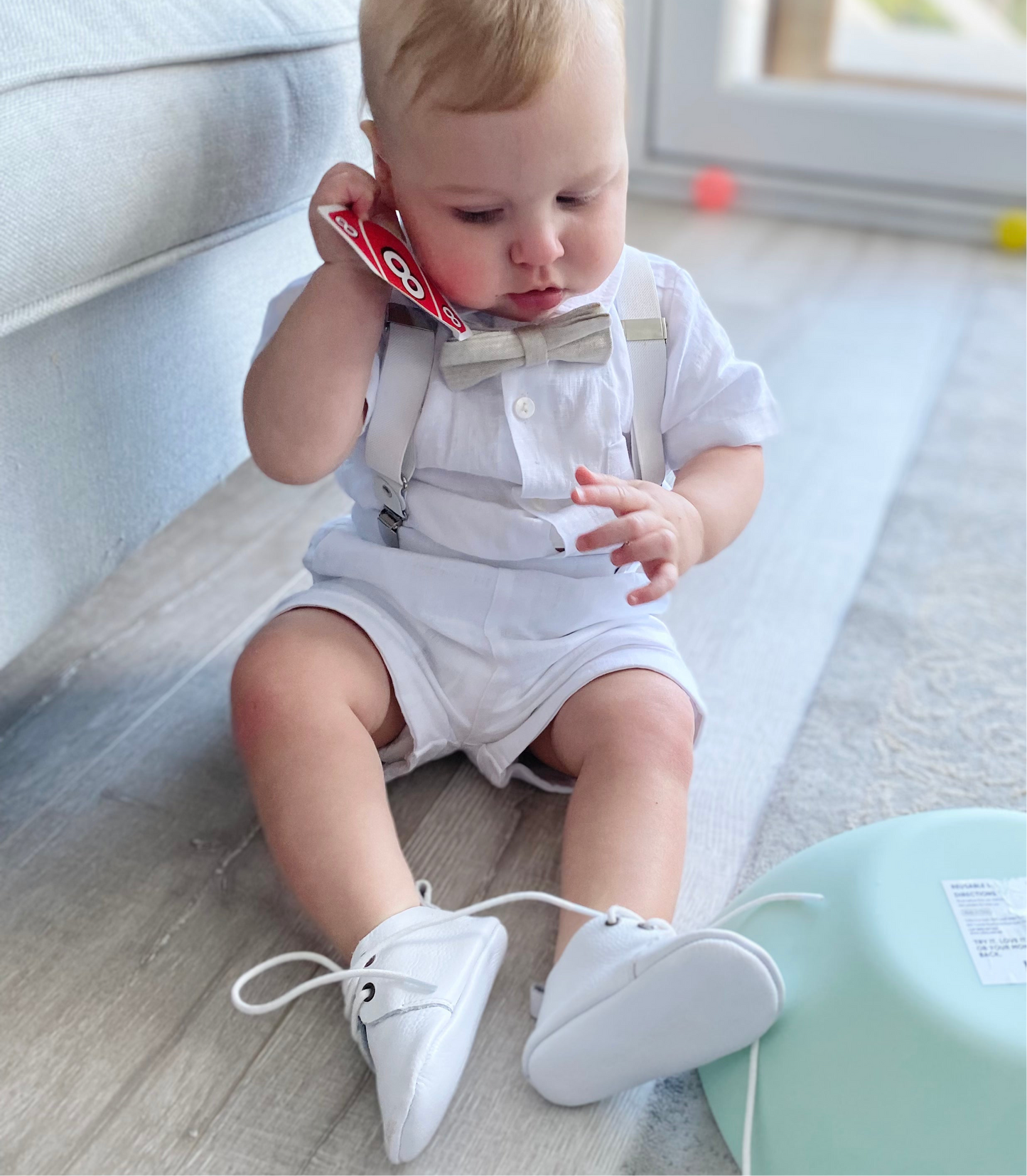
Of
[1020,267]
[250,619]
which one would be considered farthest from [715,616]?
[1020,267]

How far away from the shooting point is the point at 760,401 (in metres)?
0.77

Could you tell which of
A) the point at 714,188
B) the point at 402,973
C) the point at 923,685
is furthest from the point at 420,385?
the point at 714,188

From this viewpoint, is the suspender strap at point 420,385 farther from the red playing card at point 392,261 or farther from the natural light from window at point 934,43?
the natural light from window at point 934,43

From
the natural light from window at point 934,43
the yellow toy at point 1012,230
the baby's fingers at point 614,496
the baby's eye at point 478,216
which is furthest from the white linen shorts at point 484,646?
the natural light from window at point 934,43

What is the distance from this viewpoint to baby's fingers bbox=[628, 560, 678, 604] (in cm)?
66

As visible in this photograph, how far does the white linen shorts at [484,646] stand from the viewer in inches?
29.6

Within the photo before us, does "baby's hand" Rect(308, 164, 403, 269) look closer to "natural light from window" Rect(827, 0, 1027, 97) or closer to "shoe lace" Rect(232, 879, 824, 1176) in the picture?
"shoe lace" Rect(232, 879, 824, 1176)

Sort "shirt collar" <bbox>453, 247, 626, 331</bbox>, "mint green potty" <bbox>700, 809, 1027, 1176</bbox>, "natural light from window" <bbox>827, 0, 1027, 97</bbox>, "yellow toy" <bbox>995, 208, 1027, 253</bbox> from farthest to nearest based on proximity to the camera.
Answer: "natural light from window" <bbox>827, 0, 1027, 97</bbox> < "yellow toy" <bbox>995, 208, 1027, 253</bbox> < "shirt collar" <bbox>453, 247, 626, 331</bbox> < "mint green potty" <bbox>700, 809, 1027, 1176</bbox>

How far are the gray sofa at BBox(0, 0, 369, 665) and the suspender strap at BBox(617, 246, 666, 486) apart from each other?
259mm

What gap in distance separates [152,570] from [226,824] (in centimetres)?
33

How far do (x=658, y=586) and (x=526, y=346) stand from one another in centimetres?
17

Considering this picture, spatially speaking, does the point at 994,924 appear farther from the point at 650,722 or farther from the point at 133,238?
the point at 133,238

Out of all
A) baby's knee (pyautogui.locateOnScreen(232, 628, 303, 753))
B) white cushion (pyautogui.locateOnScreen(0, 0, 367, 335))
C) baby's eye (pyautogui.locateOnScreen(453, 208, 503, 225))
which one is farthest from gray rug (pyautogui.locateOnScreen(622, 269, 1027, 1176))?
white cushion (pyautogui.locateOnScreen(0, 0, 367, 335))

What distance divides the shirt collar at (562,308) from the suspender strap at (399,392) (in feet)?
0.08
